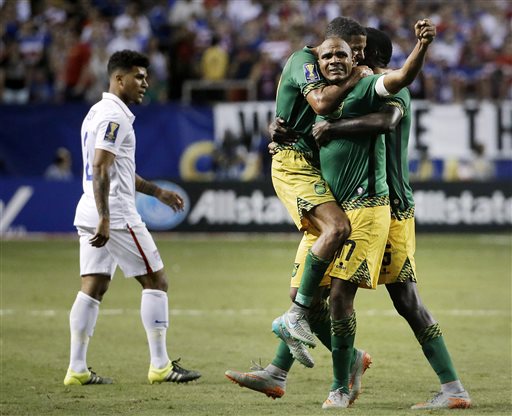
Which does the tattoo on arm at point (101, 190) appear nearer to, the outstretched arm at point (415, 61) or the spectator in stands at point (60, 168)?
the outstretched arm at point (415, 61)

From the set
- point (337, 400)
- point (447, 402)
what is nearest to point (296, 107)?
point (337, 400)

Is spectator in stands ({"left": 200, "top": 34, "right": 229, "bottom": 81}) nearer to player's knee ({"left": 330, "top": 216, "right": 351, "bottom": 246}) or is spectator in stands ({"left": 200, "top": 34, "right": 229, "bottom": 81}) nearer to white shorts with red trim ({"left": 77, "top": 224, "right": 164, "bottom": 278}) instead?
white shorts with red trim ({"left": 77, "top": 224, "right": 164, "bottom": 278})

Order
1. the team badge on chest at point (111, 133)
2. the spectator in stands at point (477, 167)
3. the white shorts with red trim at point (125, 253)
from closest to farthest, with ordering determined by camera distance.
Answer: the team badge on chest at point (111, 133) → the white shorts with red trim at point (125, 253) → the spectator in stands at point (477, 167)

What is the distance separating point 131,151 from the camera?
8.36 m

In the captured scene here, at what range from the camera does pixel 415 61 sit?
645cm

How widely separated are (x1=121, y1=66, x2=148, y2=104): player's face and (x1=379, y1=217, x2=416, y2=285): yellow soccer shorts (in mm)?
2341

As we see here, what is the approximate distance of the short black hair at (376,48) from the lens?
7.43 metres

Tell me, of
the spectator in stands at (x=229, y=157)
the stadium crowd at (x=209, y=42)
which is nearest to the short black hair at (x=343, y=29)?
the stadium crowd at (x=209, y=42)

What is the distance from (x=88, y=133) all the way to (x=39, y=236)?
1321 cm

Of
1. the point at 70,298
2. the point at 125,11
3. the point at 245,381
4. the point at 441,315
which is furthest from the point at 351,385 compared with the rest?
the point at 125,11

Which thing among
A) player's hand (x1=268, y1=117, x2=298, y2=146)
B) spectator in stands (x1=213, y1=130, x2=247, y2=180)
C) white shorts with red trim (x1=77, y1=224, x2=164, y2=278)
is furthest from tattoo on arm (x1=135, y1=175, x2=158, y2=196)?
spectator in stands (x1=213, y1=130, x2=247, y2=180)

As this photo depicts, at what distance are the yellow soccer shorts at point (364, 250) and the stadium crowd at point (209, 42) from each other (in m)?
14.9

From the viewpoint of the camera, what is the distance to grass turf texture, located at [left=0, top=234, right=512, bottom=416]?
7.38 m

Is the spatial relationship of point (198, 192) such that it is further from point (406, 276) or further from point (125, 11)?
point (406, 276)
